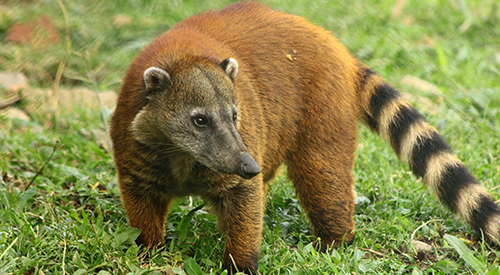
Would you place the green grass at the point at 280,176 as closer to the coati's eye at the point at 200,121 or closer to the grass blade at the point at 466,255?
the grass blade at the point at 466,255

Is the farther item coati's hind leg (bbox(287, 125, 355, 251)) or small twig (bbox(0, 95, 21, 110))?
small twig (bbox(0, 95, 21, 110))

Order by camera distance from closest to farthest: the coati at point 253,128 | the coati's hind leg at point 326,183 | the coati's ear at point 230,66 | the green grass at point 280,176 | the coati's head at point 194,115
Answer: the coati's head at point 194,115 < the coati at point 253,128 < the coati's ear at point 230,66 < the green grass at point 280,176 < the coati's hind leg at point 326,183

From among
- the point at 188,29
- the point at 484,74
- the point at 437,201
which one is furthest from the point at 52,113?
the point at 484,74

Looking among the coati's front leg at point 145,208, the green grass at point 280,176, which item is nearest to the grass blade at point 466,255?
the green grass at point 280,176

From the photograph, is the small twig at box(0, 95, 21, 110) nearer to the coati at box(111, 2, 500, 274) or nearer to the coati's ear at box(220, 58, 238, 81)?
the coati at box(111, 2, 500, 274)

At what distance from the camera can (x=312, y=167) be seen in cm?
539

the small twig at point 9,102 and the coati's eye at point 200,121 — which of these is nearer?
the coati's eye at point 200,121

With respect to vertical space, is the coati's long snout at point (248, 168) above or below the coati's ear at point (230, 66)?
below

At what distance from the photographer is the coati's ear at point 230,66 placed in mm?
4562

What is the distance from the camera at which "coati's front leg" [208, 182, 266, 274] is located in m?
4.76

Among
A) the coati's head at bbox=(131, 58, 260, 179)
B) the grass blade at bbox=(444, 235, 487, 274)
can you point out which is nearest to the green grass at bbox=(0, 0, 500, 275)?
the grass blade at bbox=(444, 235, 487, 274)

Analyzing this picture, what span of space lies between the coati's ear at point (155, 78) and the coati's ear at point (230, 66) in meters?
0.45

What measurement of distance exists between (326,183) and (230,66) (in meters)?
1.54

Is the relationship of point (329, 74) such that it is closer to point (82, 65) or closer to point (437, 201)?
point (437, 201)
